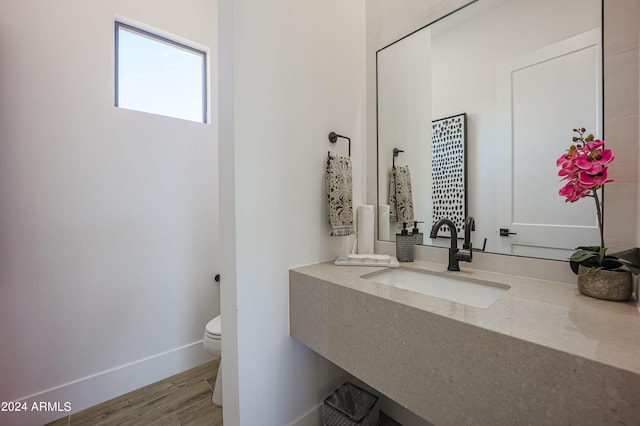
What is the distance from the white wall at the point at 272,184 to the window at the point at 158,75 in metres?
1.23

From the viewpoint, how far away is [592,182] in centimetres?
81

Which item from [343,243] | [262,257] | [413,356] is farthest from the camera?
[343,243]

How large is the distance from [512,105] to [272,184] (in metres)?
1.12

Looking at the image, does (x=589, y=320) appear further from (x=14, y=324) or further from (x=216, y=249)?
(x=14, y=324)

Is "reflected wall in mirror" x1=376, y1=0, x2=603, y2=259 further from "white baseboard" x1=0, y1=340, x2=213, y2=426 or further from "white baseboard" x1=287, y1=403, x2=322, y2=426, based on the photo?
"white baseboard" x1=0, y1=340, x2=213, y2=426

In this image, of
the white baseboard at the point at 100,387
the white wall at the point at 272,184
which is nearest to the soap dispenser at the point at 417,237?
the white wall at the point at 272,184

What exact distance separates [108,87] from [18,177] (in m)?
0.75

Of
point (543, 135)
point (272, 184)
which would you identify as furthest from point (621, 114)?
point (272, 184)

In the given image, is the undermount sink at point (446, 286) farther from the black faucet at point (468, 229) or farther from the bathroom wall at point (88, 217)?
the bathroom wall at point (88, 217)

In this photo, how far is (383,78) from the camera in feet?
5.26

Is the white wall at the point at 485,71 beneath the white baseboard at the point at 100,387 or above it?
above

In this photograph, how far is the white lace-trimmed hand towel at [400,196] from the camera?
1.53m

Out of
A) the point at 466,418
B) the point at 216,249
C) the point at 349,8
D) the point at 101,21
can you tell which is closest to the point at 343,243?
the point at 466,418

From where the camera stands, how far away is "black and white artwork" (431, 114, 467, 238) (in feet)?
4.25
